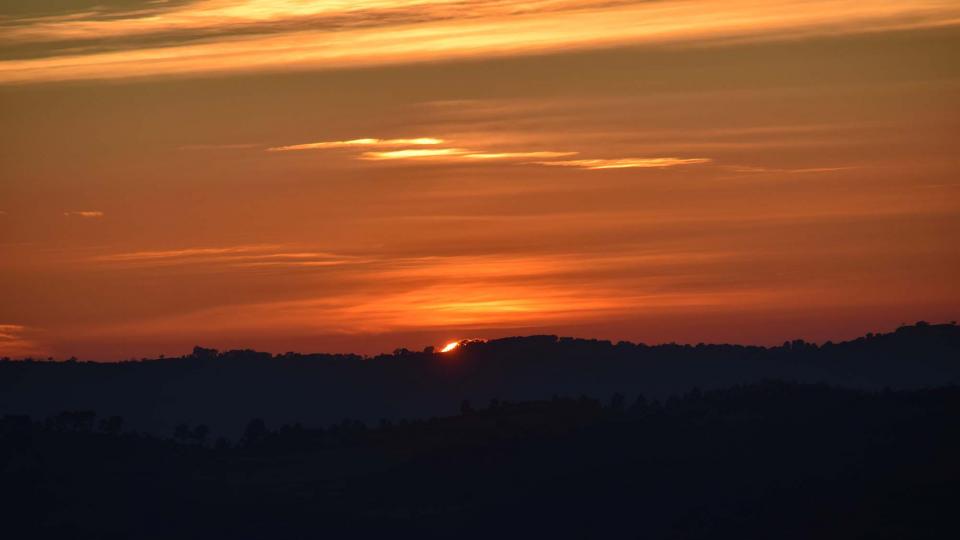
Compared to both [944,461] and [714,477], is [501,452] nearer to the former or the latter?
[714,477]

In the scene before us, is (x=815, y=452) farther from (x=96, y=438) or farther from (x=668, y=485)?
(x=96, y=438)

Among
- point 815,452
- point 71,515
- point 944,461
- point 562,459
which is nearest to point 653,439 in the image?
point 562,459

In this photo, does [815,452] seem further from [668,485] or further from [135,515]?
[135,515]

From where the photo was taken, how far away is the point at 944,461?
132 metres

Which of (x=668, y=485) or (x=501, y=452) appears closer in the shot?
(x=668, y=485)

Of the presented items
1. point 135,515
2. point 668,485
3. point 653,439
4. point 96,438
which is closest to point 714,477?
point 668,485

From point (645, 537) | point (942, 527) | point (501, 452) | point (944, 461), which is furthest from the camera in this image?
point (501, 452)

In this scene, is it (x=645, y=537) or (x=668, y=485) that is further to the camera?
(x=668, y=485)

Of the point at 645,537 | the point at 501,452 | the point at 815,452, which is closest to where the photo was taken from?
the point at 645,537

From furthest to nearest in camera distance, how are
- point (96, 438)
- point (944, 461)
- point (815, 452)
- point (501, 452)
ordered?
point (96, 438), point (501, 452), point (815, 452), point (944, 461)

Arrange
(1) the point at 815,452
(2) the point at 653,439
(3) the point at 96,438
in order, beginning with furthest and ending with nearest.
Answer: (3) the point at 96,438 < (2) the point at 653,439 < (1) the point at 815,452

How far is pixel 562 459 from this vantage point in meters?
170

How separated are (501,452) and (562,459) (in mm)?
Answer: 9369

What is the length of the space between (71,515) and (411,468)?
98.3ft
